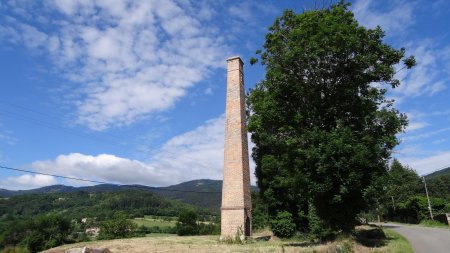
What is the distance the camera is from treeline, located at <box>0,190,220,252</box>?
158 feet

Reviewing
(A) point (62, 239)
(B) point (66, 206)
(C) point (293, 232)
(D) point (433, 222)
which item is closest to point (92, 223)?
(A) point (62, 239)

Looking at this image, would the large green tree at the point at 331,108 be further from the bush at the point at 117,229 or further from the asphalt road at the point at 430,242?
the bush at the point at 117,229

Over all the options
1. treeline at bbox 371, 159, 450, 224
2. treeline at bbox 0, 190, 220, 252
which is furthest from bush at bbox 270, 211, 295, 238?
A: treeline at bbox 0, 190, 220, 252

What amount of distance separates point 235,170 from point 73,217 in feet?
208

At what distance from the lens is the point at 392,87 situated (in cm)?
1828

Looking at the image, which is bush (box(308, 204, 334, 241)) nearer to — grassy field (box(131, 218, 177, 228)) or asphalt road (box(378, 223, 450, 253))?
asphalt road (box(378, 223, 450, 253))

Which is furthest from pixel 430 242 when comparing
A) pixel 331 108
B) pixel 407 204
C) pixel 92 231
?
pixel 92 231

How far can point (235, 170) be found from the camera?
2406 cm

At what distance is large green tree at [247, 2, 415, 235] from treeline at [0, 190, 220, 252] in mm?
33098

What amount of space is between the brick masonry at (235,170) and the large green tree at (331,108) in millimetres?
4948

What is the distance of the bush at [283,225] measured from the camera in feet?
87.0

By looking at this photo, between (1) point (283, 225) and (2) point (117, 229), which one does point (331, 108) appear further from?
(2) point (117, 229)

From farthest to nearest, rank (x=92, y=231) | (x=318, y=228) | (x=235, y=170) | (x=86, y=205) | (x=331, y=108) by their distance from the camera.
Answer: (x=86, y=205)
(x=92, y=231)
(x=235, y=170)
(x=318, y=228)
(x=331, y=108)

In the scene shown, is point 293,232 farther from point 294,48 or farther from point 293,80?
point 294,48
